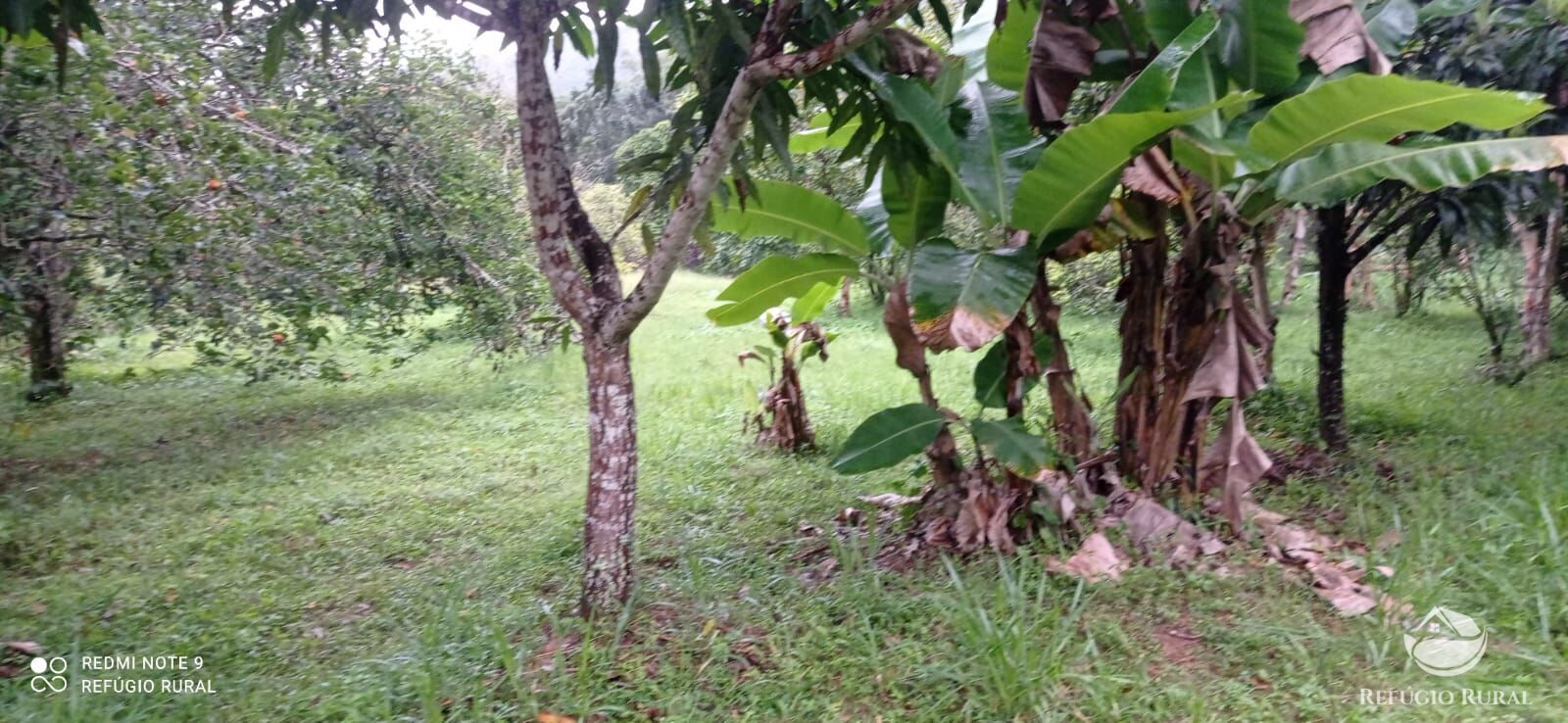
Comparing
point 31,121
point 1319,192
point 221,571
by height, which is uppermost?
point 31,121

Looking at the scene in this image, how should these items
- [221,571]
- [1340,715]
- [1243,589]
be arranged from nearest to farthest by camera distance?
[1340,715], [1243,589], [221,571]

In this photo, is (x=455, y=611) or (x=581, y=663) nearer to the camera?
(x=581, y=663)

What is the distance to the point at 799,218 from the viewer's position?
4148 millimetres

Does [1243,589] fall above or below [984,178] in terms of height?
below

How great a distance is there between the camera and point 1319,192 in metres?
3.62

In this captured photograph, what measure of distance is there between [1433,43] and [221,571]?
7461mm

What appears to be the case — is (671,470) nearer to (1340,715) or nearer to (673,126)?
(673,126)

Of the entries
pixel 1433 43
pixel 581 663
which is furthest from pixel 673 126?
pixel 1433 43

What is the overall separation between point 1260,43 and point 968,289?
5.29 feet

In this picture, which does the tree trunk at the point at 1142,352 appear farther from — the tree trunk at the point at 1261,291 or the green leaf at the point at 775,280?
the green leaf at the point at 775,280

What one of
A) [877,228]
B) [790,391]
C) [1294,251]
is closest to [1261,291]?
[877,228]

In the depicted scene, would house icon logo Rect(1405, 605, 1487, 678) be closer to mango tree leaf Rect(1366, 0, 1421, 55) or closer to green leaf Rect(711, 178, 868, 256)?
green leaf Rect(711, 178, 868, 256)

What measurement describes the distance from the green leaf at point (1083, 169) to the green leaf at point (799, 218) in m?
0.84

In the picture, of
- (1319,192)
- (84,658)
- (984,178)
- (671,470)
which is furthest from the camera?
(671,470)
